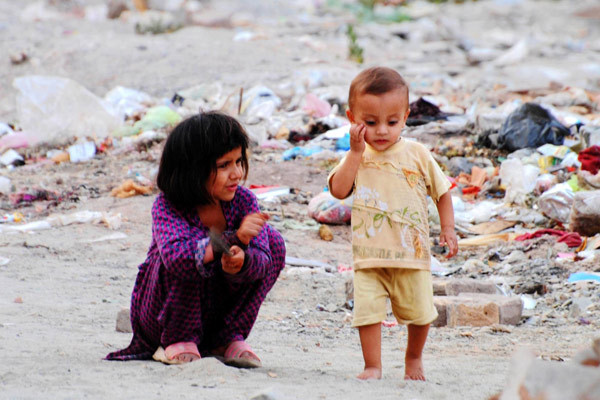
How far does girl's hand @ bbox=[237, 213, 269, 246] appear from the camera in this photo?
2590 millimetres

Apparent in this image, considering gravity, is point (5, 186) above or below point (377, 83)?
below

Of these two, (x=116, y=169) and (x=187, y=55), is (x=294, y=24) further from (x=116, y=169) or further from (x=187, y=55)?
(x=116, y=169)

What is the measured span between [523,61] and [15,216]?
11.0 meters

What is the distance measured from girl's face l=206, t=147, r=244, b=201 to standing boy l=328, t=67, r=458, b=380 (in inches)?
14.1

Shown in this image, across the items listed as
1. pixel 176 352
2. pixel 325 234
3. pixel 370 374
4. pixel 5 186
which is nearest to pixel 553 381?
pixel 370 374

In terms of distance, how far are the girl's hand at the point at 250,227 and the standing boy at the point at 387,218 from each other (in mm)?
383

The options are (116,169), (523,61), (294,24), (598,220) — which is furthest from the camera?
(294,24)

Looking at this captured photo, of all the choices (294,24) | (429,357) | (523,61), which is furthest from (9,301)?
(294,24)

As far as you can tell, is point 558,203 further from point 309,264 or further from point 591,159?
point 309,264

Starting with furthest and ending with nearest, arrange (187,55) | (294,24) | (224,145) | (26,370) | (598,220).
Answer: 1. (294,24)
2. (187,55)
3. (598,220)
4. (224,145)
5. (26,370)

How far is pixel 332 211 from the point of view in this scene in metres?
6.37

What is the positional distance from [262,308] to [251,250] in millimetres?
1760

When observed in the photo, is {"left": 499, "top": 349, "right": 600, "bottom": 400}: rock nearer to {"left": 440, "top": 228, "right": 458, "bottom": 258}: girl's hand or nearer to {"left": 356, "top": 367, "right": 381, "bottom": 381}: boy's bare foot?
{"left": 356, "top": 367, "right": 381, "bottom": 381}: boy's bare foot

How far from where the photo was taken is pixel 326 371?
9.54 feet
